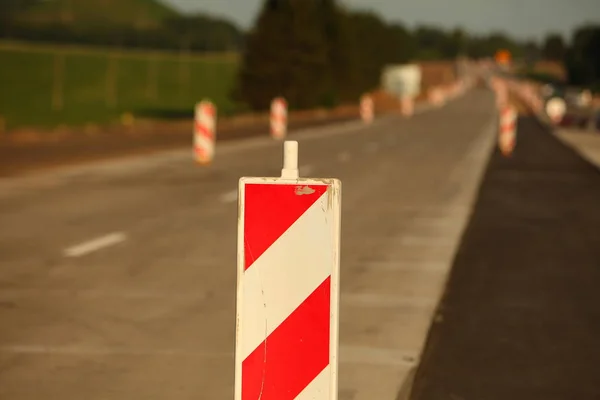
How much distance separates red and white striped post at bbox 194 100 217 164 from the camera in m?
25.5

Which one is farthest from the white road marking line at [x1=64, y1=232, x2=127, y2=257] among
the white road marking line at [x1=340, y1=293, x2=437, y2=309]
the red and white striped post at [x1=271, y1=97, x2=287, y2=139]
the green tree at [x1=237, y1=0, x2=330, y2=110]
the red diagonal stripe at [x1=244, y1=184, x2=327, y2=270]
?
the green tree at [x1=237, y1=0, x2=330, y2=110]

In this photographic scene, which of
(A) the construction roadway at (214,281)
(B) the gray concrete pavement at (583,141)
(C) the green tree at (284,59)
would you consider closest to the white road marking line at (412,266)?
(A) the construction roadway at (214,281)

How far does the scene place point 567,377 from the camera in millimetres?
7293

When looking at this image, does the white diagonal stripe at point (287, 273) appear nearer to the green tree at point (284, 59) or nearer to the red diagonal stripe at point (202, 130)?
the red diagonal stripe at point (202, 130)

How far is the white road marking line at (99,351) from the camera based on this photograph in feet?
25.2

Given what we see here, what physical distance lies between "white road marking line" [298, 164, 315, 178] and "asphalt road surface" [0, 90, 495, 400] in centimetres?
20

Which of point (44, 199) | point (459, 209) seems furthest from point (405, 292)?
point (44, 199)

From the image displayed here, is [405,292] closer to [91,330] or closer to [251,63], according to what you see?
[91,330]

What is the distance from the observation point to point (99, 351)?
25.4 ft

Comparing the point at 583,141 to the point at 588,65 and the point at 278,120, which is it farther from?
the point at 588,65

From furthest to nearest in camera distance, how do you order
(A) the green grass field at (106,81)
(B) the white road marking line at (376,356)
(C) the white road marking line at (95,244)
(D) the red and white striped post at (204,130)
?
(A) the green grass field at (106,81) → (D) the red and white striped post at (204,130) → (C) the white road marking line at (95,244) → (B) the white road marking line at (376,356)

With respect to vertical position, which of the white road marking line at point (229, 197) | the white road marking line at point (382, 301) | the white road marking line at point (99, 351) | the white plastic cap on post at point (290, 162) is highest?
the white plastic cap on post at point (290, 162)

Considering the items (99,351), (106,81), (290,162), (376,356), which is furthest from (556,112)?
(290,162)

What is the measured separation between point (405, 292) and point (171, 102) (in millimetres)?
80072
